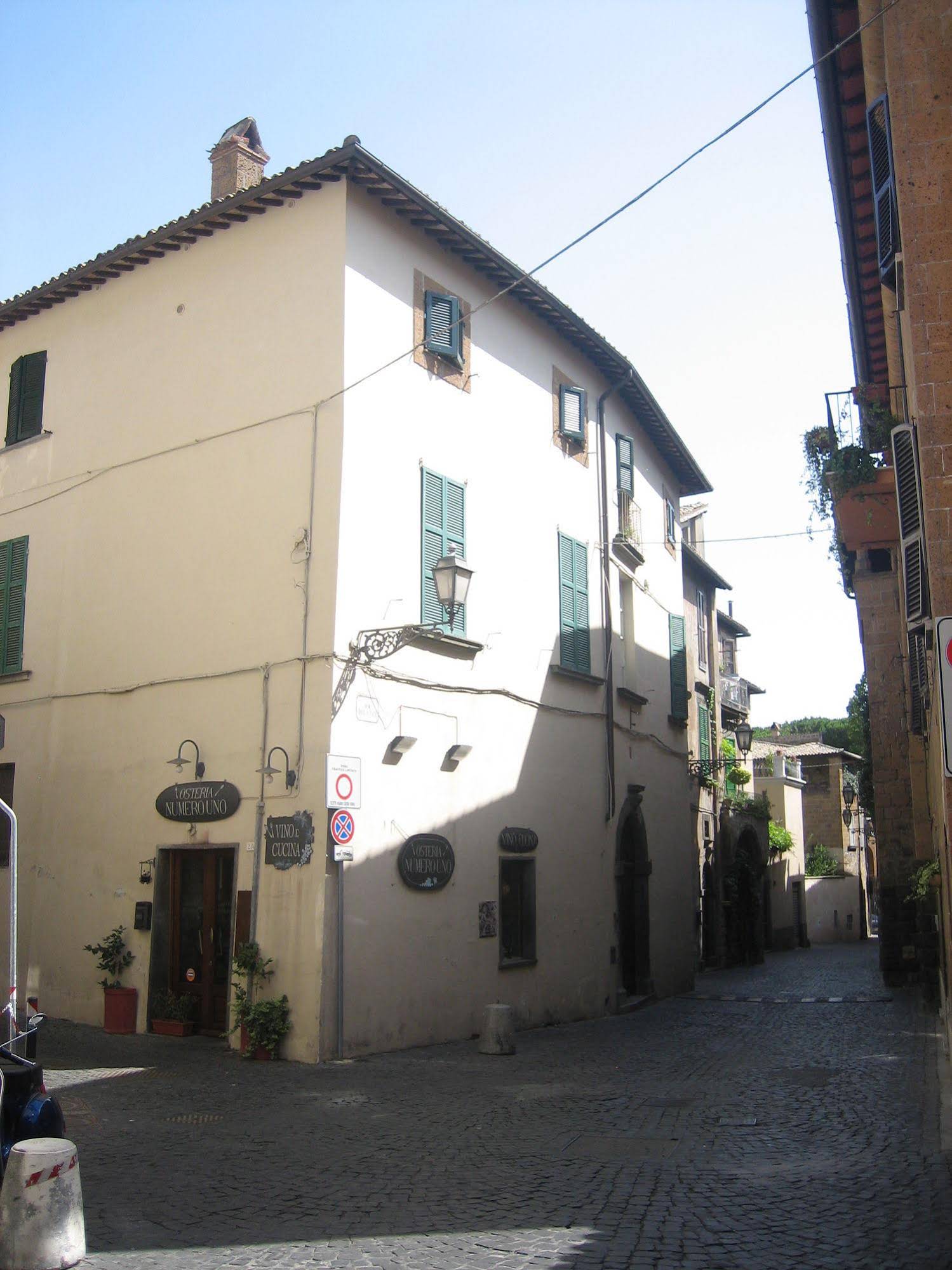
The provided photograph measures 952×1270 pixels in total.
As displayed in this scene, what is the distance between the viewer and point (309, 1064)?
36.0 ft

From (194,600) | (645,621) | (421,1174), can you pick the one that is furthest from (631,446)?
(421,1174)

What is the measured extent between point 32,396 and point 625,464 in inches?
360

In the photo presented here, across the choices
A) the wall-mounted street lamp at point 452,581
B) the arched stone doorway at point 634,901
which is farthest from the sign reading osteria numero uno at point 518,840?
the wall-mounted street lamp at point 452,581

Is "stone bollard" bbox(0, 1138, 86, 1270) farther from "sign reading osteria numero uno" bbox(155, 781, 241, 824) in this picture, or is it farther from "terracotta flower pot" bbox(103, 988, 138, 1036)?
"terracotta flower pot" bbox(103, 988, 138, 1036)

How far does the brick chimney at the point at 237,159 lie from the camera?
1543 cm

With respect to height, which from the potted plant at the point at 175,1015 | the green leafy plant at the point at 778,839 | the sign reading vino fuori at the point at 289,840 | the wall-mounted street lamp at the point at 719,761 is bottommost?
the potted plant at the point at 175,1015

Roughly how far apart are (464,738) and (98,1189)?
307 inches

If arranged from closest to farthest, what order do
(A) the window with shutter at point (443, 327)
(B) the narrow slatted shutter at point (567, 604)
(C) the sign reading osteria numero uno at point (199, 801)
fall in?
(C) the sign reading osteria numero uno at point (199, 801)
(A) the window with shutter at point (443, 327)
(B) the narrow slatted shutter at point (567, 604)

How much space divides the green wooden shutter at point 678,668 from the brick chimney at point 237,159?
10.8 metres

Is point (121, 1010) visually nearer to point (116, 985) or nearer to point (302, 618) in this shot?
point (116, 985)

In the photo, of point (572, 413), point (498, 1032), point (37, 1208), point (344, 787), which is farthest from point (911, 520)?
point (572, 413)

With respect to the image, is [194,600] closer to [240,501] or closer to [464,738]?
[240,501]

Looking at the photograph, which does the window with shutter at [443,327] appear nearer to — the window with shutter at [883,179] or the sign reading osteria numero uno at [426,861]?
the window with shutter at [883,179]

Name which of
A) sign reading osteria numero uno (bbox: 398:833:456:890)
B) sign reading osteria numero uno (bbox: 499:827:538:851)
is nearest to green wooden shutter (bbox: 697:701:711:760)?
sign reading osteria numero uno (bbox: 499:827:538:851)
